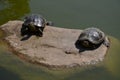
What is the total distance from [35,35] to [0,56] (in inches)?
51.9

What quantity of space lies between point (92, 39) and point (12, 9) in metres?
4.00

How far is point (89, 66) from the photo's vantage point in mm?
7789

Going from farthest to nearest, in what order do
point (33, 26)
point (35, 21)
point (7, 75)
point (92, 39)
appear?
point (35, 21), point (33, 26), point (92, 39), point (7, 75)

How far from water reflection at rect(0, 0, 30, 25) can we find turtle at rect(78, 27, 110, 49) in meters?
3.19

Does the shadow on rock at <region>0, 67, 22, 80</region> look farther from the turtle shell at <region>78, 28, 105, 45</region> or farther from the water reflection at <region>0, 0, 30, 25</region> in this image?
the water reflection at <region>0, 0, 30, 25</region>

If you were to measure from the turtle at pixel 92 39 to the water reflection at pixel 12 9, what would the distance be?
3.19 m

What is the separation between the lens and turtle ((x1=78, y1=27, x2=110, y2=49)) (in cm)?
838

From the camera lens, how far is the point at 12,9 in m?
11.3

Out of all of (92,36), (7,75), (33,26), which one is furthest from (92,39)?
(7,75)

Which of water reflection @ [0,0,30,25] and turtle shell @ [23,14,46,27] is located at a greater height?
turtle shell @ [23,14,46,27]

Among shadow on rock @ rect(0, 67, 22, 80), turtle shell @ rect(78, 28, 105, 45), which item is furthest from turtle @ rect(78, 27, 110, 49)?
shadow on rock @ rect(0, 67, 22, 80)

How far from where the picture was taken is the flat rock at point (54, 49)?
25.7 ft

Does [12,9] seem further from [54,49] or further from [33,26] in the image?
[54,49]

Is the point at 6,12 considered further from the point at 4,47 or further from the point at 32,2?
the point at 4,47
